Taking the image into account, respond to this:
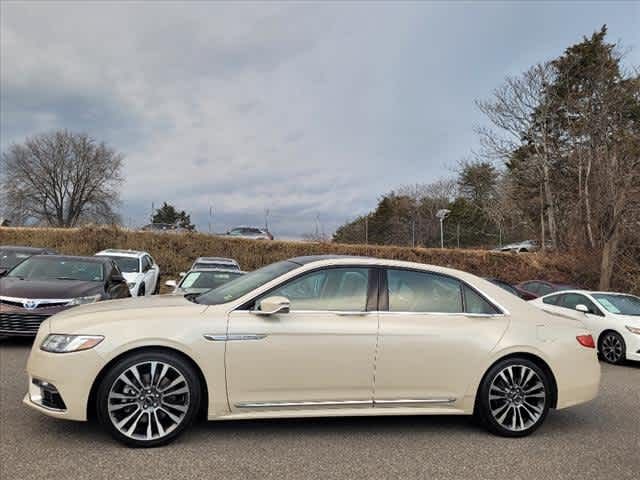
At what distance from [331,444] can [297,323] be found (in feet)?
3.37

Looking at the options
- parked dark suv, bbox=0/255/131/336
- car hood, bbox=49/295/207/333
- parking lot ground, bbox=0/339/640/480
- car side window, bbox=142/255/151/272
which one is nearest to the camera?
parking lot ground, bbox=0/339/640/480

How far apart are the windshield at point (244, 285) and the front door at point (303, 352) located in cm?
20

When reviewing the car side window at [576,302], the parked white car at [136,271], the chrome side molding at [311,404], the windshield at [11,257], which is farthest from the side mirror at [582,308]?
the windshield at [11,257]


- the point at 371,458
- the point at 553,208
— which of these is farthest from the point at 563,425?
the point at 553,208

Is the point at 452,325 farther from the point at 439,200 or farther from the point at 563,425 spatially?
the point at 439,200

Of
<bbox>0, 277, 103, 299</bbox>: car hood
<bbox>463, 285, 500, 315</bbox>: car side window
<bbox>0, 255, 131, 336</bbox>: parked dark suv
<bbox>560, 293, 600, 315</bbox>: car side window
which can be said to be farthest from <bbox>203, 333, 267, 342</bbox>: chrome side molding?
<bbox>560, 293, 600, 315</bbox>: car side window

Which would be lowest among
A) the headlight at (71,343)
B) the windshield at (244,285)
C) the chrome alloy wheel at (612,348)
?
the chrome alloy wheel at (612,348)

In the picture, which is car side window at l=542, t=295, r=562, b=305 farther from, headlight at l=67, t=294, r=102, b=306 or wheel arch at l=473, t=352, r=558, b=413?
headlight at l=67, t=294, r=102, b=306

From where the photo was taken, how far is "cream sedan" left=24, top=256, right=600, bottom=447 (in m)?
3.90

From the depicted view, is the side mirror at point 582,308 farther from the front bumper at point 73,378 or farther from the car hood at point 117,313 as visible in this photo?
the front bumper at point 73,378

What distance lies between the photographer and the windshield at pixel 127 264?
13.9 metres

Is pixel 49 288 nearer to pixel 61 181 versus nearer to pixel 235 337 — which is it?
pixel 235 337

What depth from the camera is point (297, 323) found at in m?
4.22

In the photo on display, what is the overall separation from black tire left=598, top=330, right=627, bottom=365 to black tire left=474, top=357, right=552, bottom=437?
18.8 feet
